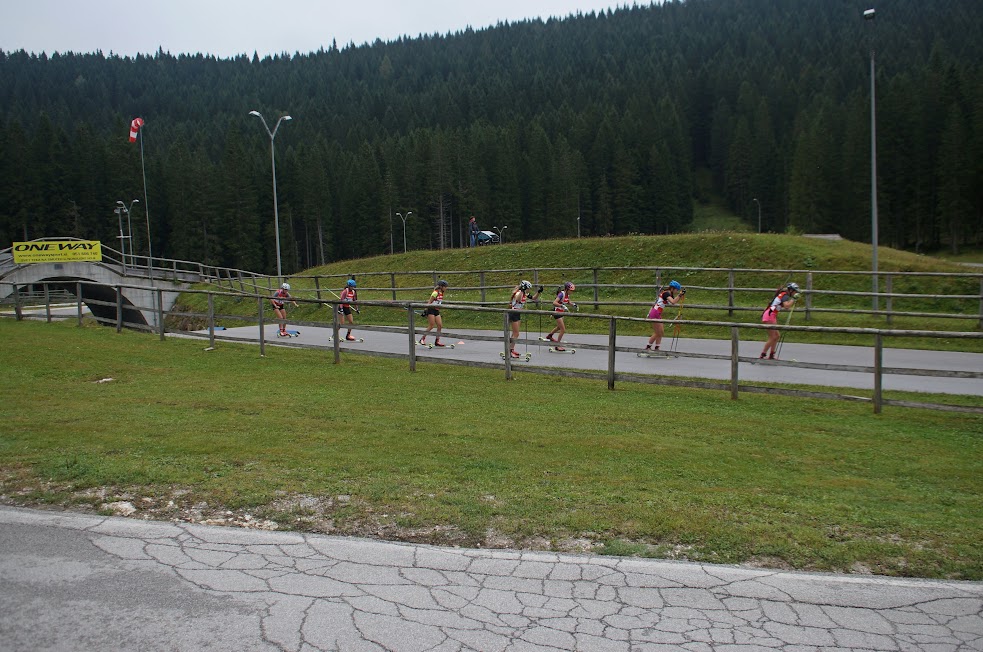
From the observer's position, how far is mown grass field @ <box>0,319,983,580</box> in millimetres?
5953

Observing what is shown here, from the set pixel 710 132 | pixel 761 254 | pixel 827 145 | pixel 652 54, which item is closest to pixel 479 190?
pixel 827 145

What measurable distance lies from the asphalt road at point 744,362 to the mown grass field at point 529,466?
2146 millimetres

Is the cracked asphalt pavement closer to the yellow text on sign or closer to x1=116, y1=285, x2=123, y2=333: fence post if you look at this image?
x1=116, y1=285, x2=123, y2=333: fence post

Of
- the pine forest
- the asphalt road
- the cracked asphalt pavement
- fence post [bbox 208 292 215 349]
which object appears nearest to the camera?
the cracked asphalt pavement

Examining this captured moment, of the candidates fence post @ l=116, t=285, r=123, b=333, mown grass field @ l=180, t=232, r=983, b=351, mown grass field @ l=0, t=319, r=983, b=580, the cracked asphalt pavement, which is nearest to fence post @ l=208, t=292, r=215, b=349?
mown grass field @ l=180, t=232, r=983, b=351

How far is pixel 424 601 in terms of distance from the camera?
4.91m

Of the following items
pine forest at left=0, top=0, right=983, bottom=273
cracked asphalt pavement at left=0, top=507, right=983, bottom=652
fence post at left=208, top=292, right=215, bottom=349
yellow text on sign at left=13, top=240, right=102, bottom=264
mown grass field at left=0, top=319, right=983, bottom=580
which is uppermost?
pine forest at left=0, top=0, right=983, bottom=273

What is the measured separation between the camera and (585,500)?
21.8ft

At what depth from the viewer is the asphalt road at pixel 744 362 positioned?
41.8 feet

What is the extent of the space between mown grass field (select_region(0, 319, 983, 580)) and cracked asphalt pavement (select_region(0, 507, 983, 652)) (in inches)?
16.3

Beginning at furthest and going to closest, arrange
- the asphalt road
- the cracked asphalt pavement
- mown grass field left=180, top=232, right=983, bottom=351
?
mown grass field left=180, top=232, right=983, bottom=351 → the asphalt road → the cracked asphalt pavement

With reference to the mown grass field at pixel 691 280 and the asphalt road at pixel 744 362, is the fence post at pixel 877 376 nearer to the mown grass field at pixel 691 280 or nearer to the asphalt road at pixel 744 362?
the asphalt road at pixel 744 362

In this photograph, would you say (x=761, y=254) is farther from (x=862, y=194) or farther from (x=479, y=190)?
(x=479, y=190)

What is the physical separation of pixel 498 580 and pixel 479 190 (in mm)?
89564
